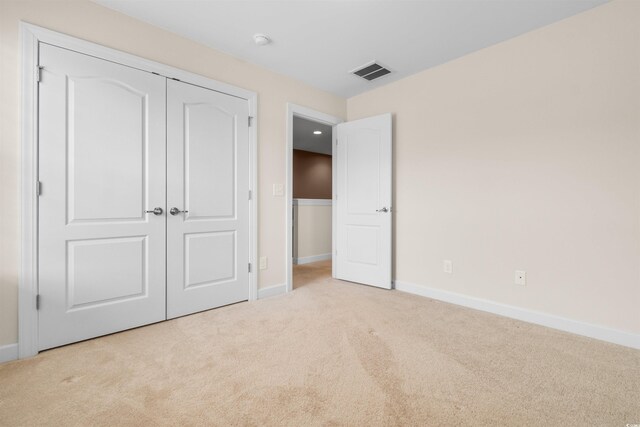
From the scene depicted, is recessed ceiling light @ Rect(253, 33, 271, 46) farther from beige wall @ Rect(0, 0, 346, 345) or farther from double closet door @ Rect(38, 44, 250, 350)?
double closet door @ Rect(38, 44, 250, 350)

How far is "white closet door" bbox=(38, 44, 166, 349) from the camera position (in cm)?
191

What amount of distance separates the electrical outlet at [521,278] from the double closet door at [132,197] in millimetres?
2499

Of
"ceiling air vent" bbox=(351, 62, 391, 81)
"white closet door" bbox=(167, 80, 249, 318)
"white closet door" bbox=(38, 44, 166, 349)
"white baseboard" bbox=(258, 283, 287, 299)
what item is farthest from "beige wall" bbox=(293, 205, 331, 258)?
"white closet door" bbox=(38, 44, 166, 349)

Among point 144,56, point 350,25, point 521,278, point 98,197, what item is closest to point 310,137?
point 350,25

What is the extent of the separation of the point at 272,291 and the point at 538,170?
8.85 ft

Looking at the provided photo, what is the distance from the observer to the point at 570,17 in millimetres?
2229

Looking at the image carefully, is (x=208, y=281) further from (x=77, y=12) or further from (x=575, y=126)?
(x=575, y=126)

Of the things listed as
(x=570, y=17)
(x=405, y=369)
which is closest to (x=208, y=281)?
(x=405, y=369)

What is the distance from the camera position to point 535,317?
2395mm

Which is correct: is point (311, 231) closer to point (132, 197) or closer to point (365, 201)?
point (365, 201)

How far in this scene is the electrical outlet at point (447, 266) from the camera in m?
2.94

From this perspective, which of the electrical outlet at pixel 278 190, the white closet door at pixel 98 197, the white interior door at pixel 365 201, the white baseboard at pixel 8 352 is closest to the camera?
the white baseboard at pixel 8 352

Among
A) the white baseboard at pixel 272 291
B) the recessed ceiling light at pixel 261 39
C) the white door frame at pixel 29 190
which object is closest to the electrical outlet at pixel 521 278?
the white baseboard at pixel 272 291

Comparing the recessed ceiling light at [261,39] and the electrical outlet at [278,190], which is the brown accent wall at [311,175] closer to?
the electrical outlet at [278,190]
